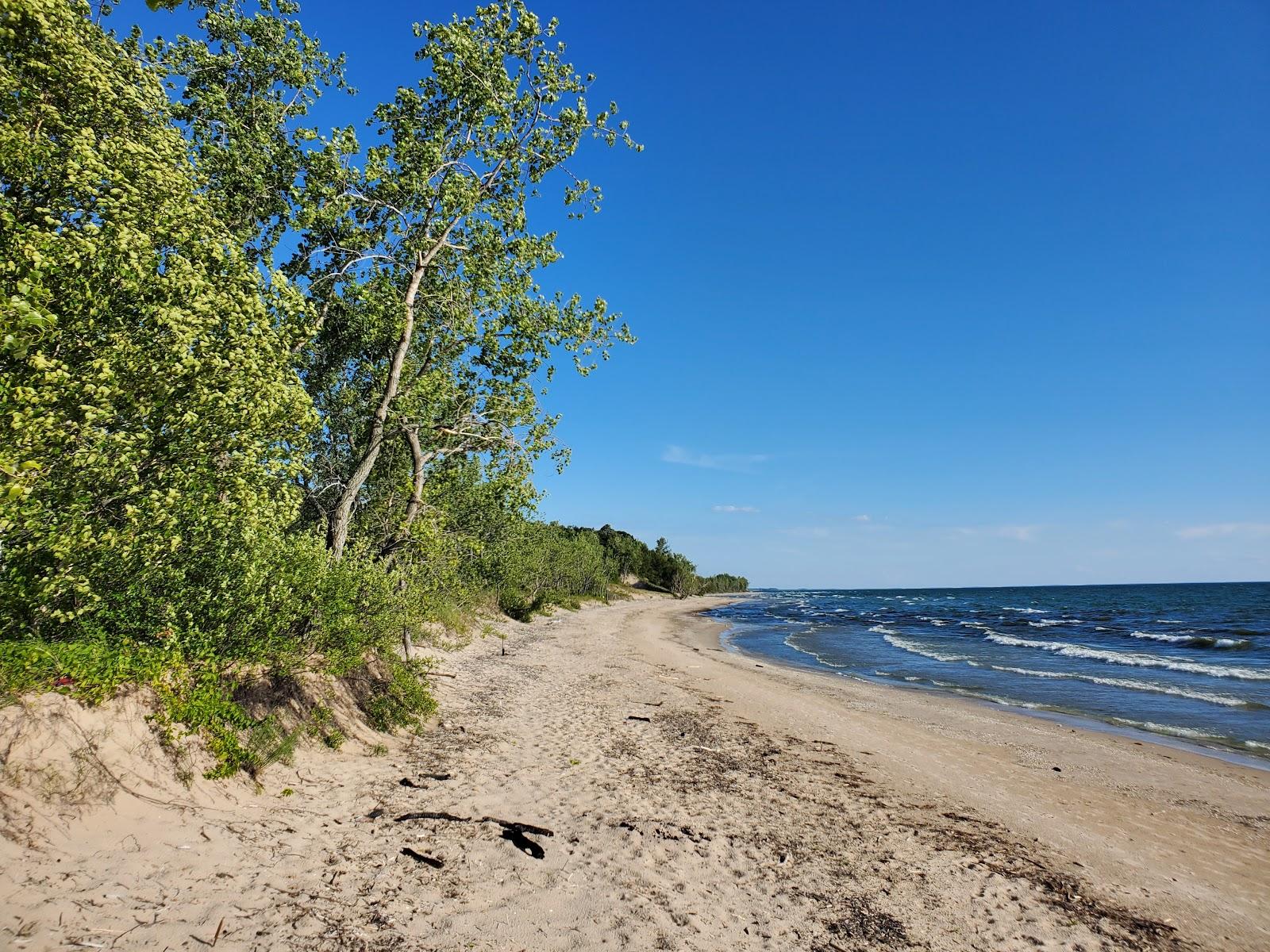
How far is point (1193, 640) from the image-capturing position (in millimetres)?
42312

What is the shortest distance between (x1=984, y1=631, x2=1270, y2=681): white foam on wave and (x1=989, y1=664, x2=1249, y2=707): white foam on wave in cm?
548

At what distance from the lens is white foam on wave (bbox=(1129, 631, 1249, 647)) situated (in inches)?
1576

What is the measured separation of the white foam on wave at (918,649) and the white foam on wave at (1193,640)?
715 inches

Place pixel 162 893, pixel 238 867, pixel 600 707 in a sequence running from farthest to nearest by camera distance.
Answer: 1. pixel 600 707
2. pixel 238 867
3. pixel 162 893

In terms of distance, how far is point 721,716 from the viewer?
16234mm

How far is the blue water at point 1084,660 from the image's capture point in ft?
66.1

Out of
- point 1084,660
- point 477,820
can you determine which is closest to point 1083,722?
point 1084,660

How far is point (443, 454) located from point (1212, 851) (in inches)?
692

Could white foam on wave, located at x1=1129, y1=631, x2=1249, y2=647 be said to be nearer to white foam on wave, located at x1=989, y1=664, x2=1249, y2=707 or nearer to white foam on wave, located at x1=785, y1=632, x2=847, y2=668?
white foam on wave, located at x1=989, y1=664, x2=1249, y2=707

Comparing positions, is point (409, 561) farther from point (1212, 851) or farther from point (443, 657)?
point (1212, 851)

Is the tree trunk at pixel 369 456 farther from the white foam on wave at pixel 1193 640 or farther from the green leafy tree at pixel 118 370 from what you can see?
the white foam on wave at pixel 1193 640

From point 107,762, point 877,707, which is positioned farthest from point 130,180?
point 877,707

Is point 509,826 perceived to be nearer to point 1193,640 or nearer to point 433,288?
point 433,288

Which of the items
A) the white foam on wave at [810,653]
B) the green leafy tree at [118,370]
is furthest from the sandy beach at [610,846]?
the white foam on wave at [810,653]
